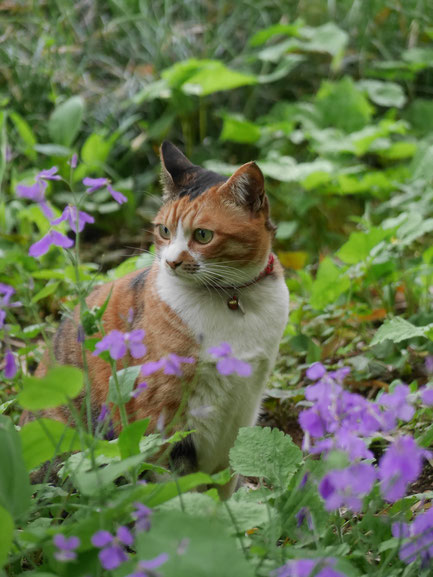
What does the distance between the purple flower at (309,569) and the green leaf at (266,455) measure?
478mm

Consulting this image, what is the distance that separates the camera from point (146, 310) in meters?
2.25

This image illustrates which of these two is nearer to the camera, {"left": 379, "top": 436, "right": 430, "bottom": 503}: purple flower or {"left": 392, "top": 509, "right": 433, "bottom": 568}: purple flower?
{"left": 379, "top": 436, "right": 430, "bottom": 503}: purple flower

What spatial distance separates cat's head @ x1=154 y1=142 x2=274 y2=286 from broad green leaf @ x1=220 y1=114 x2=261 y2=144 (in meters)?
2.36

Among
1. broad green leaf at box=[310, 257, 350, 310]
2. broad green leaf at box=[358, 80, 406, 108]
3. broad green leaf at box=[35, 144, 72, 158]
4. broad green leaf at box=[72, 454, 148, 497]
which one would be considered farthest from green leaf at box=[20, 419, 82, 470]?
broad green leaf at box=[358, 80, 406, 108]

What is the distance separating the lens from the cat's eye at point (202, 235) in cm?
215

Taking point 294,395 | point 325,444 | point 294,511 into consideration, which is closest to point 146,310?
point 294,395

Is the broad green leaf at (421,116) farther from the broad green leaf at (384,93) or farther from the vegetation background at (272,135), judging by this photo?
the broad green leaf at (384,93)

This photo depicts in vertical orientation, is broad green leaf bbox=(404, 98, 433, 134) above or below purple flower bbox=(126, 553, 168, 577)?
below

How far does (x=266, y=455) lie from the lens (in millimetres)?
1674

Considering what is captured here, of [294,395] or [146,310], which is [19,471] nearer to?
[146,310]

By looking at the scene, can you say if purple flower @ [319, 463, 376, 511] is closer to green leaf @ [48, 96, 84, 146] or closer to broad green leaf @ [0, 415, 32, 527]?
broad green leaf @ [0, 415, 32, 527]

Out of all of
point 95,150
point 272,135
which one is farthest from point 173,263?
point 272,135

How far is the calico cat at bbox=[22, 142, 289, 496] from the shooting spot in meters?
2.10

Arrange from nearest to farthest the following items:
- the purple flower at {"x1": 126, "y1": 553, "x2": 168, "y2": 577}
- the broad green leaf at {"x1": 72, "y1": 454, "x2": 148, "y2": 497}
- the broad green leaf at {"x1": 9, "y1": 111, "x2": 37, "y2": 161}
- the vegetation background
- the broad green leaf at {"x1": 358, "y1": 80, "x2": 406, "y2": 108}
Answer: the purple flower at {"x1": 126, "y1": 553, "x2": 168, "y2": 577} → the broad green leaf at {"x1": 72, "y1": 454, "x2": 148, "y2": 497} → the vegetation background → the broad green leaf at {"x1": 9, "y1": 111, "x2": 37, "y2": 161} → the broad green leaf at {"x1": 358, "y1": 80, "x2": 406, "y2": 108}
